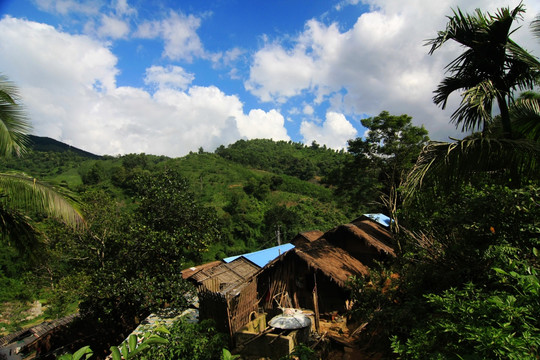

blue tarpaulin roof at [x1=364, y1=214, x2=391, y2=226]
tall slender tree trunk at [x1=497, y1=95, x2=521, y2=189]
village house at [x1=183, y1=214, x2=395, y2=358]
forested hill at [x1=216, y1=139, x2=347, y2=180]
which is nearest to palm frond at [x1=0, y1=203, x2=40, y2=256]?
village house at [x1=183, y1=214, x2=395, y2=358]

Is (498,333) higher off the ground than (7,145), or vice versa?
(7,145)

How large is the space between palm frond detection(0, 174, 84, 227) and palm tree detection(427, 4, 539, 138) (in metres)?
6.54

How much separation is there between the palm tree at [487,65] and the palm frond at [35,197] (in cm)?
654

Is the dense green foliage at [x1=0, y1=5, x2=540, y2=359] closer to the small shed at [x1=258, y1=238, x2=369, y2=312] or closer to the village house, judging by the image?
the village house

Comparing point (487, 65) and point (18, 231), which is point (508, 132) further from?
point (18, 231)

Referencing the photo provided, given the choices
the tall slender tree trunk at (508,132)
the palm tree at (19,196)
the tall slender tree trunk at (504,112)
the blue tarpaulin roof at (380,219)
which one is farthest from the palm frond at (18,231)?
the blue tarpaulin roof at (380,219)

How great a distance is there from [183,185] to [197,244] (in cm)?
259

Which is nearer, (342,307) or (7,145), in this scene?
(7,145)

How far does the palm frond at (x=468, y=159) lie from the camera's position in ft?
11.7

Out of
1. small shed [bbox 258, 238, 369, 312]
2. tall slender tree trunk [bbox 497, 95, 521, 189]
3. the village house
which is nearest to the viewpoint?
tall slender tree trunk [bbox 497, 95, 521, 189]

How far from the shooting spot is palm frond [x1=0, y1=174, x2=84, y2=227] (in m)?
4.80

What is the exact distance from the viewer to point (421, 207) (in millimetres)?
5664

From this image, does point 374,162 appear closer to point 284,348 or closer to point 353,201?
point 353,201

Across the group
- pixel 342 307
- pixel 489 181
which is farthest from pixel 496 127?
pixel 342 307
